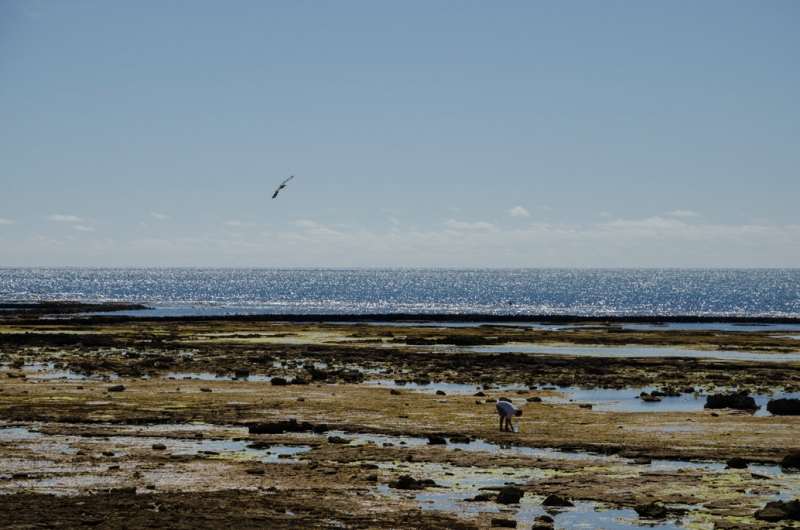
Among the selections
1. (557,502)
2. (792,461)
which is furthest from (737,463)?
(557,502)

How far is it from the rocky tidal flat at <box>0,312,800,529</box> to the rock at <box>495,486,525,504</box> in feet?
0.11

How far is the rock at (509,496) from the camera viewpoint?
21.2 m

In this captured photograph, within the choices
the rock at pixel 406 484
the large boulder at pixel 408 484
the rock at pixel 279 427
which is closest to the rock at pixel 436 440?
the rock at pixel 279 427

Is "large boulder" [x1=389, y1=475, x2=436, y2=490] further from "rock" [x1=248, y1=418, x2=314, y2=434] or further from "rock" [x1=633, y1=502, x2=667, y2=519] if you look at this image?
"rock" [x1=248, y1=418, x2=314, y2=434]

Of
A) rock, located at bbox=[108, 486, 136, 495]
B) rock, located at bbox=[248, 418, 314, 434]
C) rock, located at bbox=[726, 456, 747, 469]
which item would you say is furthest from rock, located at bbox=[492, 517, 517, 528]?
rock, located at bbox=[248, 418, 314, 434]

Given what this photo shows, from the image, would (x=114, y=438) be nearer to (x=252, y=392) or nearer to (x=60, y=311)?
(x=252, y=392)

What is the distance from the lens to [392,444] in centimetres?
2912

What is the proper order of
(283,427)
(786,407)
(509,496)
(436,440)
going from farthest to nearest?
(786,407) → (283,427) → (436,440) → (509,496)

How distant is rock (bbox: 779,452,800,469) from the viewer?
1001 inches

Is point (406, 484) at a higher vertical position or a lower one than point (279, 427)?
higher

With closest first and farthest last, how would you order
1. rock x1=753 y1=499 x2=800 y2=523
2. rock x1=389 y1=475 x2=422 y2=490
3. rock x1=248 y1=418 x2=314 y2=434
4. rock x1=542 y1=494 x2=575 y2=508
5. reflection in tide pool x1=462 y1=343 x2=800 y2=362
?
rock x1=753 y1=499 x2=800 y2=523, rock x1=542 y1=494 x2=575 y2=508, rock x1=389 y1=475 x2=422 y2=490, rock x1=248 y1=418 x2=314 y2=434, reflection in tide pool x1=462 y1=343 x2=800 y2=362

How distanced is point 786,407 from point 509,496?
20463mm

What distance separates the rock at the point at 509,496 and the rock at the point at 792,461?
8775mm

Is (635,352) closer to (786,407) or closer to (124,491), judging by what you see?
(786,407)
